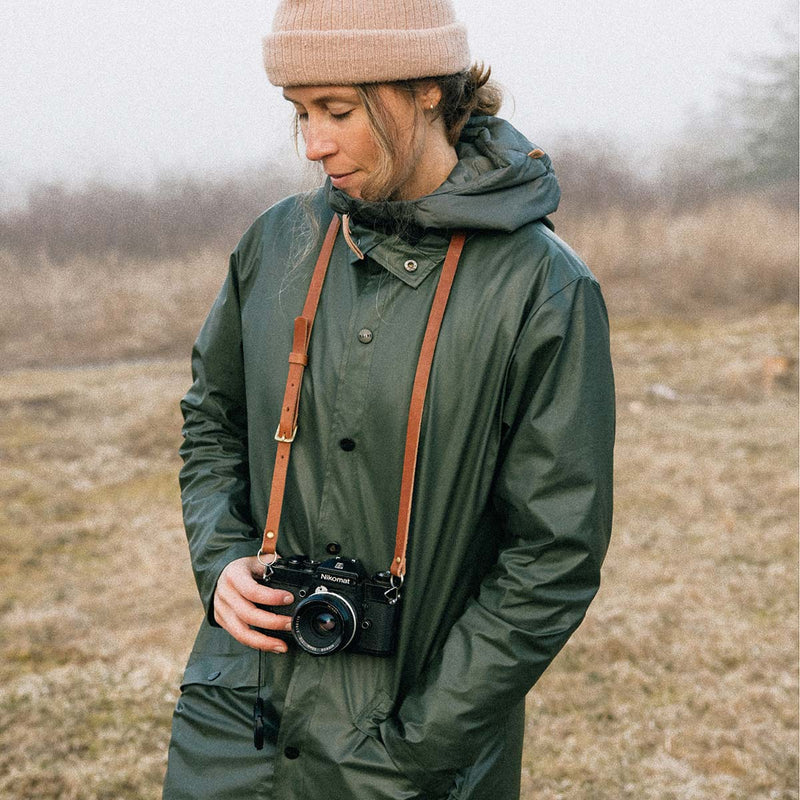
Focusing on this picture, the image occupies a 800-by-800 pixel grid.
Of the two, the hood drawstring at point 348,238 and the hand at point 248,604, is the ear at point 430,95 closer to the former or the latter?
the hood drawstring at point 348,238

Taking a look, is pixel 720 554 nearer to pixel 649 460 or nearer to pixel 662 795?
pixel 649 460

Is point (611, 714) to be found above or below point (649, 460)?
above

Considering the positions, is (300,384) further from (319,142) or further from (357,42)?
(357,42)

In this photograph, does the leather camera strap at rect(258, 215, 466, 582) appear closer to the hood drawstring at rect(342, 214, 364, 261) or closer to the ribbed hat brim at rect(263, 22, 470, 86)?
the hood drawstring at rect(342, 214, 364, 261)

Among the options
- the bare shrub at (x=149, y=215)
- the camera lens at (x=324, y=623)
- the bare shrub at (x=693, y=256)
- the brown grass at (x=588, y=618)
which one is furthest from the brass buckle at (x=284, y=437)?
the bare shrub at (x=693, y=256)

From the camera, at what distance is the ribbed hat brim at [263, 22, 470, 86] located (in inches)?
56.5

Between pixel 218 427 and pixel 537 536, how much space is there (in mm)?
616

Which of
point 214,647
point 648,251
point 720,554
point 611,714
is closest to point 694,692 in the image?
point 611,714

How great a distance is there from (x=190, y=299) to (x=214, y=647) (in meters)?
7.69

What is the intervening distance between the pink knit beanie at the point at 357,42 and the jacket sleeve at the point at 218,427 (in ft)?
1.26

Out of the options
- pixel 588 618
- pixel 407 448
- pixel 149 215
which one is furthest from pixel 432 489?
pixel 149 215

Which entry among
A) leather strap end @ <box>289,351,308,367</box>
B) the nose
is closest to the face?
the nose

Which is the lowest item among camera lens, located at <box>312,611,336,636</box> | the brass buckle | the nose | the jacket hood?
camera lens, located at <box>312,611,336,636</box>

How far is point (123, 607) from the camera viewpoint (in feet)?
14.3
